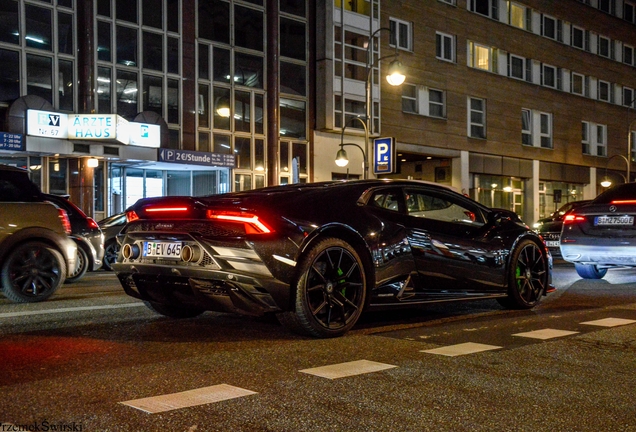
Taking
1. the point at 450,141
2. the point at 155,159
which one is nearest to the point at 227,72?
the point at 155,159

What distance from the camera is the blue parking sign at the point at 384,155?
2450 centimetres

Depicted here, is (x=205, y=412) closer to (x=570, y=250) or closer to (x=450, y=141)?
(x=570, y=250)

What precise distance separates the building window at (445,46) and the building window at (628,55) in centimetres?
1922

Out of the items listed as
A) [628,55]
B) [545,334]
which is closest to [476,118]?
[628,55]

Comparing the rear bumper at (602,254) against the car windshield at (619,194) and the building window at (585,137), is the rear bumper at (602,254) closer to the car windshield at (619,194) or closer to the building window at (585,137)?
the car windshield at (619,194)

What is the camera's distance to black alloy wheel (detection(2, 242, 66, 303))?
9116 millimetres

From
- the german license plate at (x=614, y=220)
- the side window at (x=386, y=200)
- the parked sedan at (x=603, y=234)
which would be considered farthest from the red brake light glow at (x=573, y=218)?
the side window at (x=386, y=200)

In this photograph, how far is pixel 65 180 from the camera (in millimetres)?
27141

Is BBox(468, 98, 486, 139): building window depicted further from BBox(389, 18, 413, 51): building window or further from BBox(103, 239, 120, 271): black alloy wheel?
BBox(103, 239, 120, 271): black alloy wheel

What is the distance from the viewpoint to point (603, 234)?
1200cm

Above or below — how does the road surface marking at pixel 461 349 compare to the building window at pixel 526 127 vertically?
below

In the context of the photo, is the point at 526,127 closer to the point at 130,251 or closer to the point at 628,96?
the point at 628,96

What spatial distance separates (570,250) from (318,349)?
7.71m

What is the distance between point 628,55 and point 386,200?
51162mm
